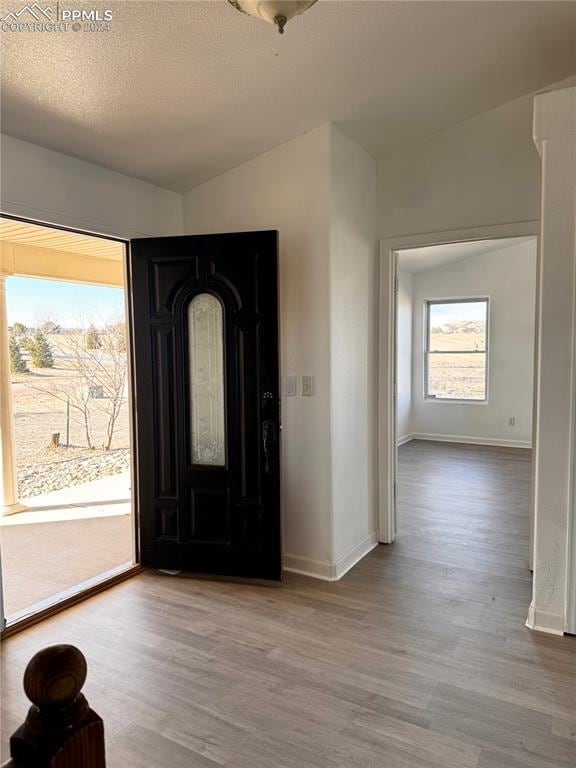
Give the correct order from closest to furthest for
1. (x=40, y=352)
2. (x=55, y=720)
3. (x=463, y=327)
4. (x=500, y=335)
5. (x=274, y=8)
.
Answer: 1. (x=55, y=720)
2. (x=274, y=8)
3. (x=40, y=352)
4. (x=500, y=335)
5. (x=463, y=327)

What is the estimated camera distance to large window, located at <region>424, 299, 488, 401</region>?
313 inches

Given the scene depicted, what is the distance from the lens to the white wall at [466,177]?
127 inches

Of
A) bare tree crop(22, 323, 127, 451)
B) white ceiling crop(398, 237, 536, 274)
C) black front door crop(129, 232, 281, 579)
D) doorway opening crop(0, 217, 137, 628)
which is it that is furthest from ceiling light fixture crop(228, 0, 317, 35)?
white ceiling crop(398, 237, 536, 274)

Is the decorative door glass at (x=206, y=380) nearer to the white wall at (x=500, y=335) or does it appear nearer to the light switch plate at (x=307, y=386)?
the light switch plate at (x=307, y=386)

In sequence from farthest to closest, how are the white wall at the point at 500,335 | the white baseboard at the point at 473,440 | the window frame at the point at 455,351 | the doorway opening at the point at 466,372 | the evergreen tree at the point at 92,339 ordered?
the window frame at the point at 455,351 → the white baseboard at the point at 473,440 → the white wall at the point at 500,335 → the evergreen tree at the point at 92,339 → the doorway opening at the point at 466,372

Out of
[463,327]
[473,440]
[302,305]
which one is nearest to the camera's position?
[302,305]

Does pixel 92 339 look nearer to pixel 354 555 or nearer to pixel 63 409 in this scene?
pixel 63 409

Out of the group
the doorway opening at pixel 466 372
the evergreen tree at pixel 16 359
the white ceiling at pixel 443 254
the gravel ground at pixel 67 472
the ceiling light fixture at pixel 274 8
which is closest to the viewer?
the ceiling light fixture at pixel 274 8

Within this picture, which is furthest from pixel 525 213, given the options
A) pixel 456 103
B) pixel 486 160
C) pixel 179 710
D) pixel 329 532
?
pixel 179 710

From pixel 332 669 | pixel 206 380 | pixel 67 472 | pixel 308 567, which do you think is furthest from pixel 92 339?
pixel 332 669

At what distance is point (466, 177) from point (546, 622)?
2729mm

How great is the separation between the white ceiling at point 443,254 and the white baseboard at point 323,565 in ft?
14.9

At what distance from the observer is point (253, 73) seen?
96.2 inches

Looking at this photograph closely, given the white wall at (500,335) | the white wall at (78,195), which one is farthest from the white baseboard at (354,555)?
the white wall at (500,335)
